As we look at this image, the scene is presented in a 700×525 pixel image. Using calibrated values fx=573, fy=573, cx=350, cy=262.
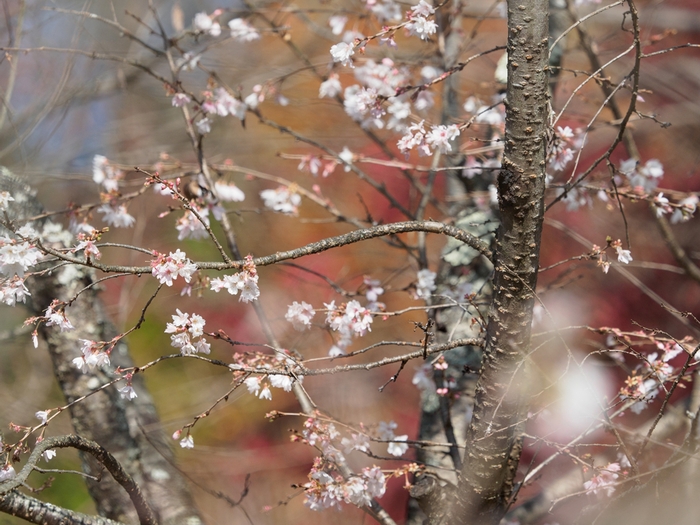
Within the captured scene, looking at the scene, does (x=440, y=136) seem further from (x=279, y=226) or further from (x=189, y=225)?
(x=279, y=226)

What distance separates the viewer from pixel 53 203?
4.46 meters

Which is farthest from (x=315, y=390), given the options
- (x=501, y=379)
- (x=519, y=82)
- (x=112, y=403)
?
(x=519, y=82)

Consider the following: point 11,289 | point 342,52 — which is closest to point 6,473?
point 11,289

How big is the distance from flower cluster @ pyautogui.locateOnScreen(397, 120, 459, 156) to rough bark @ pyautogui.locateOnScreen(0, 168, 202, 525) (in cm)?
128

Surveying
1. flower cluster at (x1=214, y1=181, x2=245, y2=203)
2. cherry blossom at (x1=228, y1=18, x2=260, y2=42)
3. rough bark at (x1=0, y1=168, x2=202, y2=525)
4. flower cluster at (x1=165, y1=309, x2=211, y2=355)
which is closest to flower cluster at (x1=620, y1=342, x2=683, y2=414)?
flower cluster at (x1=165, y1=309, x2=211, y2=355)

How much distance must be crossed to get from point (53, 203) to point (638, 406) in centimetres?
427

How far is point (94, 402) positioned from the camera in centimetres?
205

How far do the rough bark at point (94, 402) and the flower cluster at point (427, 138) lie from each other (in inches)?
50.4

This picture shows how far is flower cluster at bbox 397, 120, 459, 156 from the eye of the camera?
1.57 m

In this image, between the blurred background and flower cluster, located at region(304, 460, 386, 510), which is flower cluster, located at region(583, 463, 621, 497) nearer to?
flower cluster, located at region(304, 460, 386, 510)

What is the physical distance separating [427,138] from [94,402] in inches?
58.5

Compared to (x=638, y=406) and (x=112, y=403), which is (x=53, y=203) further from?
(x=638, y=406)

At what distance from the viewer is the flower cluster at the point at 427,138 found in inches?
61.9

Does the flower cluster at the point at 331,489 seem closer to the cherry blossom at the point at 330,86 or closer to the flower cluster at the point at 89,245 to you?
the flower cluster at the point at 89,245
